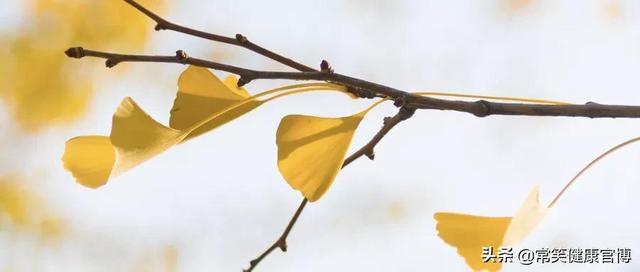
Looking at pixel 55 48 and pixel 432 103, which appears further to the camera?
pixel 55 48

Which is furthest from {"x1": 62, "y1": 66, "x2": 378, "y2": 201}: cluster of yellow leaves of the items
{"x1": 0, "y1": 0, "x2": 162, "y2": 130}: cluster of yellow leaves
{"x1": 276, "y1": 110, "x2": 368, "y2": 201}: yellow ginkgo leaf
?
{"x1": 0, "y1": 0, "x2": 162, "y2": 130}: cluster of yellow leaves

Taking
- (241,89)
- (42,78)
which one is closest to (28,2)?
(42,78)

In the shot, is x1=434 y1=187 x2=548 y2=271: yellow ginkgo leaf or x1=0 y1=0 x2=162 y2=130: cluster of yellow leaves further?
x1=0 y1=0 x2=162 y2=130: cluster of yellow leaves

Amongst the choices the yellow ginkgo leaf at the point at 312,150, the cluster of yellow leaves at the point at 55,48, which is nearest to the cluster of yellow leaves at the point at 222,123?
the yellow ginkgo leaf at the point at 312,150

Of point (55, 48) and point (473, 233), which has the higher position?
point (55, 48)

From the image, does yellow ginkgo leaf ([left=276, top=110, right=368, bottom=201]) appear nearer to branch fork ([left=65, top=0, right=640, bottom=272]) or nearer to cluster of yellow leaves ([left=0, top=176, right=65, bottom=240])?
branch fork ([left=65, top=0, right=640, bottom=272])

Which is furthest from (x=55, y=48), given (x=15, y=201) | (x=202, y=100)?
(x=202, y=100)

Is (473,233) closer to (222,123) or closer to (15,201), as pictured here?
(222,123)
